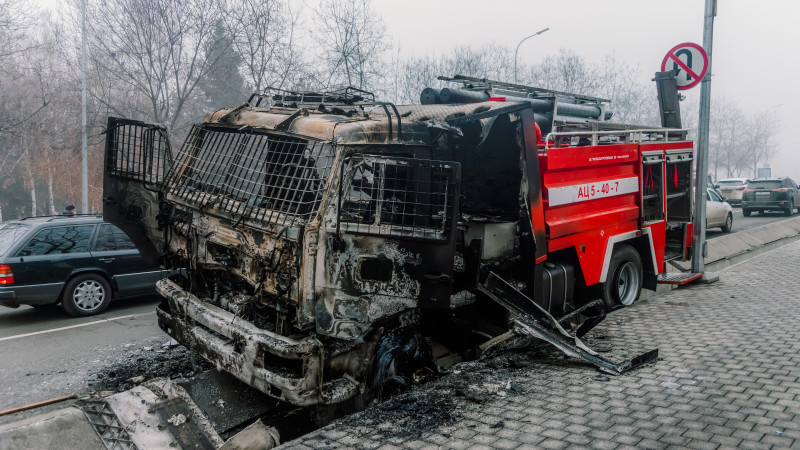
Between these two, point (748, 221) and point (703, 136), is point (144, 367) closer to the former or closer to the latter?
point (703, 136)

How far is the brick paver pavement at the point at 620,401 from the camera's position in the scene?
143 inches

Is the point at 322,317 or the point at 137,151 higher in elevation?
the point at 137,151

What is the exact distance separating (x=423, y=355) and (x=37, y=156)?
85.6 ft

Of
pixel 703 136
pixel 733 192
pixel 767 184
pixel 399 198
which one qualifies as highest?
pixel 703 136

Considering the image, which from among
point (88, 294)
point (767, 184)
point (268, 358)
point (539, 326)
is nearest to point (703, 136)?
point (539, 326)

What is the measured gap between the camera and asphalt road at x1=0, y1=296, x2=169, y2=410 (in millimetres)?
5230

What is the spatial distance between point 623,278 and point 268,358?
17.0 ft

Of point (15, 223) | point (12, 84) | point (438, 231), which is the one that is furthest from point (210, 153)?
point (12, 84)

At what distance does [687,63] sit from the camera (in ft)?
27.3

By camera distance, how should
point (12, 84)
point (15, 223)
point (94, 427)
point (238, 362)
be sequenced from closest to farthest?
point (94, 427) → point (238, 362) → point (15, 223) → point (12, 84)

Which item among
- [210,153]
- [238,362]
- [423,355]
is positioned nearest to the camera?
[238,362]

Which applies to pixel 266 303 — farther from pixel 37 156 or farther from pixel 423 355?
pixel 37 156

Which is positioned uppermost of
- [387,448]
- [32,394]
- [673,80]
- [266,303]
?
[673,80]

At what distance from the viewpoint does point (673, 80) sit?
27.7 ft
